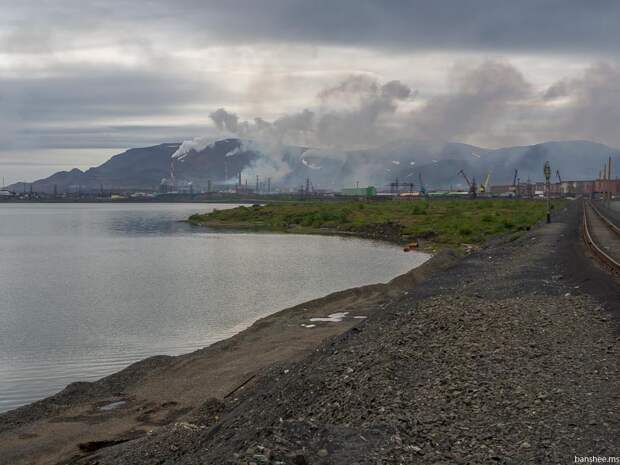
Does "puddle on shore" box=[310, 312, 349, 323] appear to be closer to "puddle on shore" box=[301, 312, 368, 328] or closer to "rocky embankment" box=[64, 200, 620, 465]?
"puddle on shore" box=[301, 312, 368, 328]

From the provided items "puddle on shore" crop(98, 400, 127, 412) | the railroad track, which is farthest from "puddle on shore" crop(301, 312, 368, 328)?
the railroad track

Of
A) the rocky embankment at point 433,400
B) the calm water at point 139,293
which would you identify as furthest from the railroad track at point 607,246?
the calm water at point 139,293

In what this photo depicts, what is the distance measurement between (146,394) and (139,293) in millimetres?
18177

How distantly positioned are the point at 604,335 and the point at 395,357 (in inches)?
163

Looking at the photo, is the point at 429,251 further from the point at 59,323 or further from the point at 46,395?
the point at 46,395

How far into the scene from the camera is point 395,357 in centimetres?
1135

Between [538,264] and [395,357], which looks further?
[538,264]

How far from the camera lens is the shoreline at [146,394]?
39.0ft

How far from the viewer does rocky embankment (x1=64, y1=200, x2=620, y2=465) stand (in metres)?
7.47

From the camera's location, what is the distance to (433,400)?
9047 millimetres

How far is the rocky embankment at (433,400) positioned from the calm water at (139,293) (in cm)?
696

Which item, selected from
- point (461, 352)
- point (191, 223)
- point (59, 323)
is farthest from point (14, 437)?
point (191, 223)

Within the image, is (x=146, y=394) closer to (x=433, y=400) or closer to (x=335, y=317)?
(x=433, y=400)

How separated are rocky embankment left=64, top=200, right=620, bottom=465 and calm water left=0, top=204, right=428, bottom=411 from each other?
Answer: 6.96 meters
